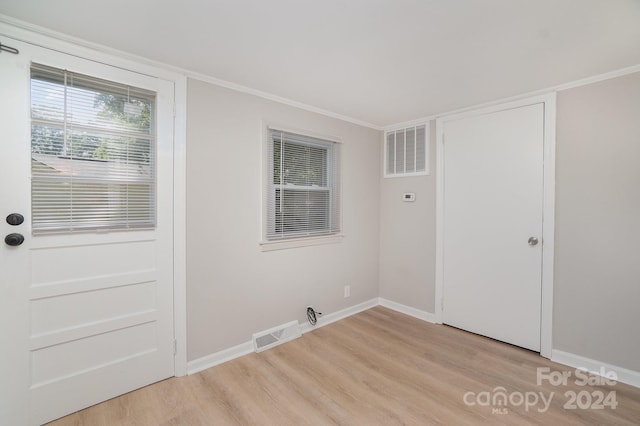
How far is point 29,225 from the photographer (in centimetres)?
166

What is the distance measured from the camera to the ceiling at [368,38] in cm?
147

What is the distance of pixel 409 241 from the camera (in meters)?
3.47

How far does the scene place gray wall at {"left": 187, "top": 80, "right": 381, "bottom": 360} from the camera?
2.25m

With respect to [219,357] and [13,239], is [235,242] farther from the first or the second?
[13,239]

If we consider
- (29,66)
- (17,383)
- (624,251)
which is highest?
(29,66)

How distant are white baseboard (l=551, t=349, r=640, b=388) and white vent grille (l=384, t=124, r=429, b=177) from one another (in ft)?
6.79

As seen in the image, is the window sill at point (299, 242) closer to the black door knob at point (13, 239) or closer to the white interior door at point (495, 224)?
the white interior door at point (495, 224)

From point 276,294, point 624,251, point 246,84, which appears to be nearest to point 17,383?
point 276,294

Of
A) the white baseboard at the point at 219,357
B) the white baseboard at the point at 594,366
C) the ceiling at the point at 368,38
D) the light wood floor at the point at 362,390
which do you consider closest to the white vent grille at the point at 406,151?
the ceiling at the point at 368,38

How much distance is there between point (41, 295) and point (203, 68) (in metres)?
1.82

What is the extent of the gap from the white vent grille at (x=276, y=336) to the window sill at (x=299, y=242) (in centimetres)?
77

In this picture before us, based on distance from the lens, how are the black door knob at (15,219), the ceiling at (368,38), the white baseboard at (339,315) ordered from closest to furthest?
the ceiling at (368,38) < the black door knob at (15,219) < the white baseboard at (339,315)

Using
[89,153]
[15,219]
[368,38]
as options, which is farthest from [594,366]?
[15,219]

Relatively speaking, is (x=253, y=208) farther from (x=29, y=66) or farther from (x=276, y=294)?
(x=29, y=66)
